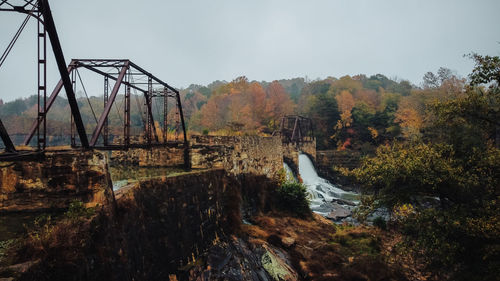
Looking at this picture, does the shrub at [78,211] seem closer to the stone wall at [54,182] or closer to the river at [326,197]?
the stone wall at [54,182]

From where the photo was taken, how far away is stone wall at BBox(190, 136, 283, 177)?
9.52 metres

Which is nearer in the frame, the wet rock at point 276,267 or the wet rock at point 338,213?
the wet rock at point 276,267

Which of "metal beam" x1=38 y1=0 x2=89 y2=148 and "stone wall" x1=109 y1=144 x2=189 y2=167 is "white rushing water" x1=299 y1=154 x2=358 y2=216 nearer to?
"stone wall" x1=109 y1=144 x2=189 y2=167

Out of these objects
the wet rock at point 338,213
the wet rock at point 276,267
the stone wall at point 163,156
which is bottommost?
the wet rock at point 338,213

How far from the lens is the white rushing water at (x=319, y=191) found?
59.9 ft

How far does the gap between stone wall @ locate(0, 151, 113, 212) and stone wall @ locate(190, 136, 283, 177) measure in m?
4.98

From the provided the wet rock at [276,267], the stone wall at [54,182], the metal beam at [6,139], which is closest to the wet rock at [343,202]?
the wet rock at [276,267]

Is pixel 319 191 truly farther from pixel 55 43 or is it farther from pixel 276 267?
pixel 55 43

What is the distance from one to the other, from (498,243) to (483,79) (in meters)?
4.66

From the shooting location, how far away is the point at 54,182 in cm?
428

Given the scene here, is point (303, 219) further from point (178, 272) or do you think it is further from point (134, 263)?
point (134, 263)

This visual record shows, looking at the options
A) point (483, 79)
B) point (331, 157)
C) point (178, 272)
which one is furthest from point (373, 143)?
point (178, 272)

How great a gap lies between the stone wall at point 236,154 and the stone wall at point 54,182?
498 cm

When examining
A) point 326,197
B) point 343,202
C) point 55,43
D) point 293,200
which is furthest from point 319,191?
point 55,43
